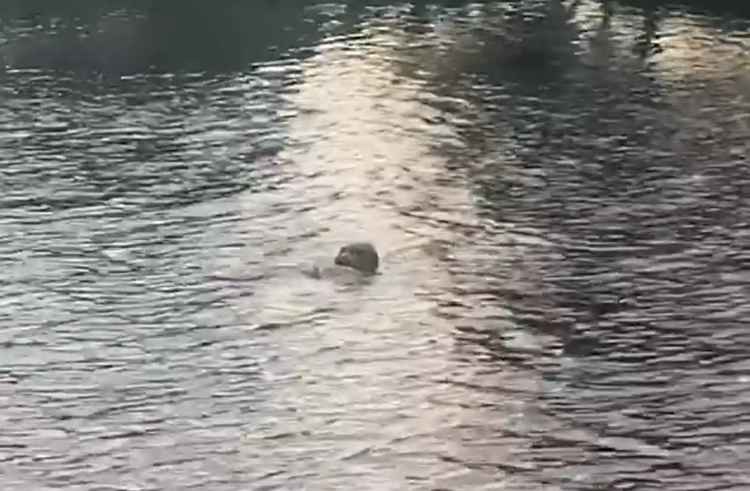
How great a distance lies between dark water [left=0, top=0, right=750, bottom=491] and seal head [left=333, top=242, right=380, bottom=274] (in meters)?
0.29

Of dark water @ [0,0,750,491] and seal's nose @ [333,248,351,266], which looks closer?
dark water @ [0,0,750,491]

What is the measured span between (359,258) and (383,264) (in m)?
0.53

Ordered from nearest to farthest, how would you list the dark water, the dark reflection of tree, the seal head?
1. the dark water
2. the dark reflection of tree
3. the seal head

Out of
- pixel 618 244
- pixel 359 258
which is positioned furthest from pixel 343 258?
pixel 618 244

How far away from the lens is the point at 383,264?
77.6ft

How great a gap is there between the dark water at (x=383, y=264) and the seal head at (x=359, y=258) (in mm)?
295

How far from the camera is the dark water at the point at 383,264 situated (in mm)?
18016

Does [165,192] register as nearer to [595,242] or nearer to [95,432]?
[595,242]

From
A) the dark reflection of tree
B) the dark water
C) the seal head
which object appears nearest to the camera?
the dark water

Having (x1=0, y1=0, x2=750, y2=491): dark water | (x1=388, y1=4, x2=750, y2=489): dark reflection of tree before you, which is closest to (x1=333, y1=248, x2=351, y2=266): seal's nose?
(x1=0, y1=0, x2=750, y2=491): dark water

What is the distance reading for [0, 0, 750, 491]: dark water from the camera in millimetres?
18016

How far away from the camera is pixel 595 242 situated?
25.4 m

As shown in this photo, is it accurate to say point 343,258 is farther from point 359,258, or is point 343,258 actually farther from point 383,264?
point 383,264

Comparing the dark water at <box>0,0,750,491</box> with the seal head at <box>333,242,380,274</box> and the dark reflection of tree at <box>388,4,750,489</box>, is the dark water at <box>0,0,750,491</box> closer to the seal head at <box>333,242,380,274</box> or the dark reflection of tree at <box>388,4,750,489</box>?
the dark reflection of tree at <box>388,4,750,489</box>
